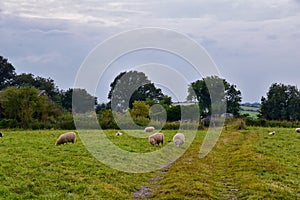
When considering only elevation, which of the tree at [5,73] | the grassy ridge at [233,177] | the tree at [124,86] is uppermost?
the tree at [5,73]

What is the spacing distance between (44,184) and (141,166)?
6.74 m

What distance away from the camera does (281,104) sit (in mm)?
99062

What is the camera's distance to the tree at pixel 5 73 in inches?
4213

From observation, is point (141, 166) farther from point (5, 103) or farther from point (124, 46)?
point (5, 103)

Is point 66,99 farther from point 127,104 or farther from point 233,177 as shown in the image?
point 233,177

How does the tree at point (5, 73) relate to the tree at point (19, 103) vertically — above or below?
above

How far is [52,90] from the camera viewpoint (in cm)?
10675

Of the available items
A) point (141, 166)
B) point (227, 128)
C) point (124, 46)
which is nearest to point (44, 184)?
point (141, 166)

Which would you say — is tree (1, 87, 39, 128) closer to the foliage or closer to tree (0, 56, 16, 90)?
the foliage

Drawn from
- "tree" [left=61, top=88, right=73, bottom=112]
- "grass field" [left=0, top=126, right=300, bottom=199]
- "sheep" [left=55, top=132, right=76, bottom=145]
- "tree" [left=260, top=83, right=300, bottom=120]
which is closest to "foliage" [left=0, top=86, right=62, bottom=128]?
"sheep" [left=55, top=132, right=76, bottom=145]

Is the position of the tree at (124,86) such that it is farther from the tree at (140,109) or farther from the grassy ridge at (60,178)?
the grassy ridge at (60,178)

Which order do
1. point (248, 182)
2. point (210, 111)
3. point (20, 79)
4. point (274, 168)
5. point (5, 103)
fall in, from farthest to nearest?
point (20, 79), point (210, 111), point (5, 103), point (274, 168), point (248, 182)

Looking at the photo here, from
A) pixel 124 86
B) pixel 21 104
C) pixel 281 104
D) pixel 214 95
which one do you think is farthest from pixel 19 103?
pixel 281 104

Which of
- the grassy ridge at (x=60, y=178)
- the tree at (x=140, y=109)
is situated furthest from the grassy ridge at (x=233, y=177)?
the tree at (x=140, y=109)
